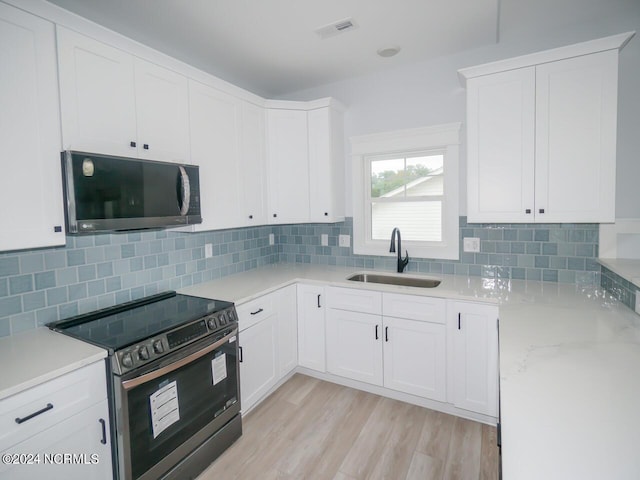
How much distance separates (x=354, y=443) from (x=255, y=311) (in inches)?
42.9

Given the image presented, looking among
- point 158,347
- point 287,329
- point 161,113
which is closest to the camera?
point 158,347

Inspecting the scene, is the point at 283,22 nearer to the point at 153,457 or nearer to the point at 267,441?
the point at 153,457

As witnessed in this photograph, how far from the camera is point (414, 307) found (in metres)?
2.47

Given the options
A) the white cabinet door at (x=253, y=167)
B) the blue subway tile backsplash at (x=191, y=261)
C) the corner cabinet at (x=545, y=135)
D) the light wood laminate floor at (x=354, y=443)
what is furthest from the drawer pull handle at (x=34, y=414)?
the corner cabinet at (x=545, y=135)

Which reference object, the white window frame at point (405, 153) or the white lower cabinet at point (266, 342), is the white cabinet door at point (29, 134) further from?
the white window frame at point (405, 153)

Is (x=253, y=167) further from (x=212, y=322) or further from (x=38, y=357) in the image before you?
(x=38, y=357)

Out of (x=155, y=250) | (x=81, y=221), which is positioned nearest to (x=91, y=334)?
(x=81, y=221)

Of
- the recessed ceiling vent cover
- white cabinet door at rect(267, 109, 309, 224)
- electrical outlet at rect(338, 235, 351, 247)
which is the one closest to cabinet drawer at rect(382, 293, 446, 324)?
electrical outlet at rect(338, 235, 351, 247)

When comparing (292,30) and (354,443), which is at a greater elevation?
(292,30)

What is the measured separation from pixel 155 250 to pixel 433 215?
2303 mm

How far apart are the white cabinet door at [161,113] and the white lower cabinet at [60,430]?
50.5 inches

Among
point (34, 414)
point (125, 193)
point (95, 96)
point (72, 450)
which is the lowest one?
point (72, 450)

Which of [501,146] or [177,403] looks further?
[501,146]

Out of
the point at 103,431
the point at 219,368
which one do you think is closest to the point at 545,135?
the point at 219,368
